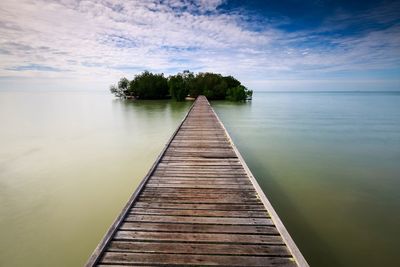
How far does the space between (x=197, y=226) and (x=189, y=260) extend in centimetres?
59

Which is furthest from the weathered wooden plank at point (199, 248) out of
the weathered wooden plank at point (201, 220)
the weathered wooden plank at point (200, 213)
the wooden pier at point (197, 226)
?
the weathered wooden plank at point (200, 213)

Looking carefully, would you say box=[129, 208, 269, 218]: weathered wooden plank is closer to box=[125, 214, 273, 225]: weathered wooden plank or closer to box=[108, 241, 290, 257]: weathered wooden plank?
box=[125, 214, 273, 225]: weathered wooden plank

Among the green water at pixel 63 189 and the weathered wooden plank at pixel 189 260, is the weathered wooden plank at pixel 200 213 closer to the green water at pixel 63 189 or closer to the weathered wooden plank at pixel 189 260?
the weathered wooden plank at pixel 189 260

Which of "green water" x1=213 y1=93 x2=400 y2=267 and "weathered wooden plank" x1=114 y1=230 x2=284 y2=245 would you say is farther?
"green water" x1=213 y1=93 x2=400 y2=267

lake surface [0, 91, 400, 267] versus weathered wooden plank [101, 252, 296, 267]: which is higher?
weathered wooden plank [101, 252, 296, 267]

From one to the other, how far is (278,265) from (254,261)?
0.76 ft

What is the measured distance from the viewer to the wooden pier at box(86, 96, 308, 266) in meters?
2.46

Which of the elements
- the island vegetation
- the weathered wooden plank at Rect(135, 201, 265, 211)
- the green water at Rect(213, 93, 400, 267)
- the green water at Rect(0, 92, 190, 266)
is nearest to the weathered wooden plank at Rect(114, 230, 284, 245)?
the weathered wooden plank at Rect(135, 201, 265, 211)

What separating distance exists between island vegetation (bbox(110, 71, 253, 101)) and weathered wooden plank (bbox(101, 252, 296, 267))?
34669 mm

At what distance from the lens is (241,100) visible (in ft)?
130

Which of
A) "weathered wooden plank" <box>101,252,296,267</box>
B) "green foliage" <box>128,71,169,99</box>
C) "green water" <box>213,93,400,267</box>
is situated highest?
"green foliage" <box>128,71,169,99</box>

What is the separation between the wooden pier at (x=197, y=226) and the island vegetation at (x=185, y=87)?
32769mm

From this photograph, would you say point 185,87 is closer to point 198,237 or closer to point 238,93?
point 238,93

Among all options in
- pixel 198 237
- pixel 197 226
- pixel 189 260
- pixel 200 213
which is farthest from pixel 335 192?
pixel 189 260
